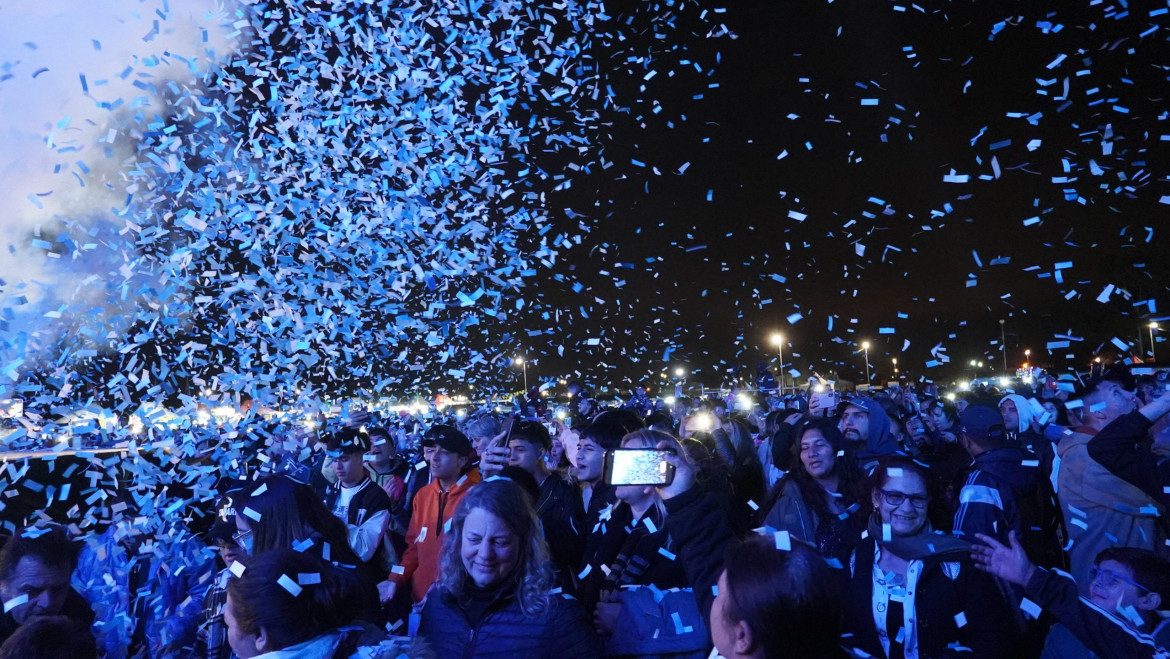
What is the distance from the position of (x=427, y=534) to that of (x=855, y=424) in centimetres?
→ 346

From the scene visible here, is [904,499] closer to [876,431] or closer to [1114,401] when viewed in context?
[1114,401]

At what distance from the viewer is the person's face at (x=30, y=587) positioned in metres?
3.57

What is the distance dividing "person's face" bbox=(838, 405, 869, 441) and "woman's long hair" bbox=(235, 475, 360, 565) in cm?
405

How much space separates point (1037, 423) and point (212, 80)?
9.44 metres

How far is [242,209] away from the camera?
26.2ft

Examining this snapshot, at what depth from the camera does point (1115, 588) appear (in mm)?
3527

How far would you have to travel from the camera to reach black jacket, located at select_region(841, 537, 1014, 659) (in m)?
3.15

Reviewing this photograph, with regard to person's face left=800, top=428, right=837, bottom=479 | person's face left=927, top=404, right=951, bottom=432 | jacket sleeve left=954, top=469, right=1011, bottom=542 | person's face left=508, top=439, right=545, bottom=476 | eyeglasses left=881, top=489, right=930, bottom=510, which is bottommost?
jacket sleeve left=954, top=469, right=1011, bottom=542

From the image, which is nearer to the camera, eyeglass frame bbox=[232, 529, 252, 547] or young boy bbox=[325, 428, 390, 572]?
eyeglass frame bbox=[232, 529, 252, 547]

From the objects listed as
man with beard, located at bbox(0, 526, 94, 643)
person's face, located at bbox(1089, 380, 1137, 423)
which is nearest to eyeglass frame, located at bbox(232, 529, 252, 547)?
man with beard, located at bbox(0, 526, 94, 643)

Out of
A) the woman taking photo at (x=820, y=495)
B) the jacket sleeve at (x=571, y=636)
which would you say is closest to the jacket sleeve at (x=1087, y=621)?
the woman taking photo at (x=820, y=495)

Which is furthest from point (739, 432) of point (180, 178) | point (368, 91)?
point (180, 178)

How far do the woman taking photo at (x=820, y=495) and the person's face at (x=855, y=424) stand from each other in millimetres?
1413

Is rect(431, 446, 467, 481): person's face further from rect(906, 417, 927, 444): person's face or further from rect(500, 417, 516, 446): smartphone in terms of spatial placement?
rect(906, 417, 927, 444): person's face
